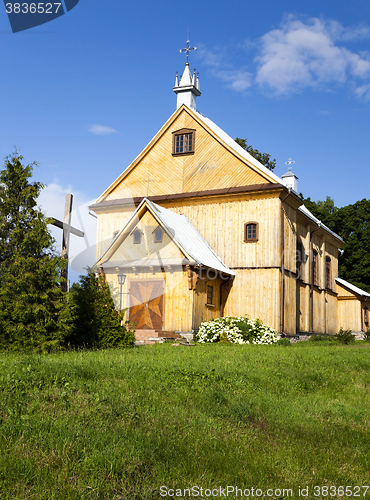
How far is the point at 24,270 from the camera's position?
11766mm

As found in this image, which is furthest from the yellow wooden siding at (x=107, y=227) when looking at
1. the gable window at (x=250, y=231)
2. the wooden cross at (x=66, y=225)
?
the wooden cross at (x=66, y=225)

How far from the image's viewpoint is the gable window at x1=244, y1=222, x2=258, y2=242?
23.0 meters

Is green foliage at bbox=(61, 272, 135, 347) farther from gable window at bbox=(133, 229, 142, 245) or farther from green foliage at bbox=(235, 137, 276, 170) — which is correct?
green foliage at bbox=(235, 137, 276, 170)

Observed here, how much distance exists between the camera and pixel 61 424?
5.41 m

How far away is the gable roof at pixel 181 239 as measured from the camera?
785 inches

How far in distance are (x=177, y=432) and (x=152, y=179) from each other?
69.4 ft

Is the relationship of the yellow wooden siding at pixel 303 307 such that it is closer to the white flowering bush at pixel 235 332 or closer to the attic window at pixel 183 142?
the white flowering bush at pixel 235 332

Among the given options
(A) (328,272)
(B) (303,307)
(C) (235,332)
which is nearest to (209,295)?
(C) (235,332)

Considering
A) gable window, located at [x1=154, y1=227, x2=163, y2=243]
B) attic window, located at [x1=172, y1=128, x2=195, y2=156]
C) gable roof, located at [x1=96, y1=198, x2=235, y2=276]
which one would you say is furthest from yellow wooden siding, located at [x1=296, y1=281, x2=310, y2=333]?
attic window, located at [x1=172, y1=128, x2=195, y2=156]

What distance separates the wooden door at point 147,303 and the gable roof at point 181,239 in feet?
6.07

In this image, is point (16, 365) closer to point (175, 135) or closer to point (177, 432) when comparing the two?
point (177, 432)

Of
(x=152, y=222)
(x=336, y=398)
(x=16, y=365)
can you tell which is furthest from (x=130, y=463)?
(x=152, y=222)

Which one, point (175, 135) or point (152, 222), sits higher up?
point (175, 135)

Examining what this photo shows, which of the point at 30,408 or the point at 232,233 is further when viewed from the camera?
the point at 232,233
